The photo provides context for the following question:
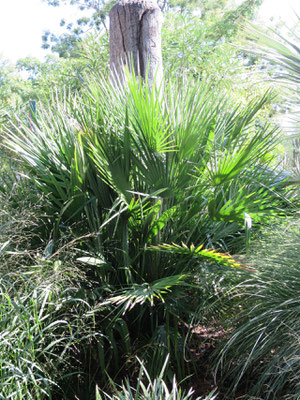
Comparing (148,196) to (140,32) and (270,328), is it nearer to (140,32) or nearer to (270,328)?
(270,328)

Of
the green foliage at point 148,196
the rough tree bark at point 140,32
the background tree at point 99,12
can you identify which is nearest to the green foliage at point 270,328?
the green foliage at point 148,196

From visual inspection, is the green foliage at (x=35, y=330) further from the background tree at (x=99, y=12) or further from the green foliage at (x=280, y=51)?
the background tree at (x=99, y=12)

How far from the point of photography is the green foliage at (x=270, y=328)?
9.58ft

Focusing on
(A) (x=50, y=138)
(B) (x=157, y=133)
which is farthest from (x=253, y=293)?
(A) (x=50, y=138)

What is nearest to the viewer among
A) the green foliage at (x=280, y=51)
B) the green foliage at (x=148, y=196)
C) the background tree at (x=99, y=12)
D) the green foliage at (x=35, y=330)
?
the green foliage at (x=35, y=330)

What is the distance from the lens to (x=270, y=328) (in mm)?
3125

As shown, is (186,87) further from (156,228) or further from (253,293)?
(253,293)

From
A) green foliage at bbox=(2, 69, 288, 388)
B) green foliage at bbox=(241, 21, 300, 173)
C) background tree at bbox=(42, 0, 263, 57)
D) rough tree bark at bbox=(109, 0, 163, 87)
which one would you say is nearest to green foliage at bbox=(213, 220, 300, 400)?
green foliage at bbox=(2, 69, 288, 388)

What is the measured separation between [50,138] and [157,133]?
114 cm

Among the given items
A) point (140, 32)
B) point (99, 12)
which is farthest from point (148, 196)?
point (99, 12)

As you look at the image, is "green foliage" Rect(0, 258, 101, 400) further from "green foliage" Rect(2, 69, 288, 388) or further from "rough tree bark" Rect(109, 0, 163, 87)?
"rough tree bark" Rect(109, 0, 163, 87)

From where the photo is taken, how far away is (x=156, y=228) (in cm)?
364

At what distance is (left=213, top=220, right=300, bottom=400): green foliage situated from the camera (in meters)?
2.92

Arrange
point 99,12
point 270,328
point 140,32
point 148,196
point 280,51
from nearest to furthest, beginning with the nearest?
point 280,51 → point 270,328 → point 148,196 → point 140,32 → point 99,12
